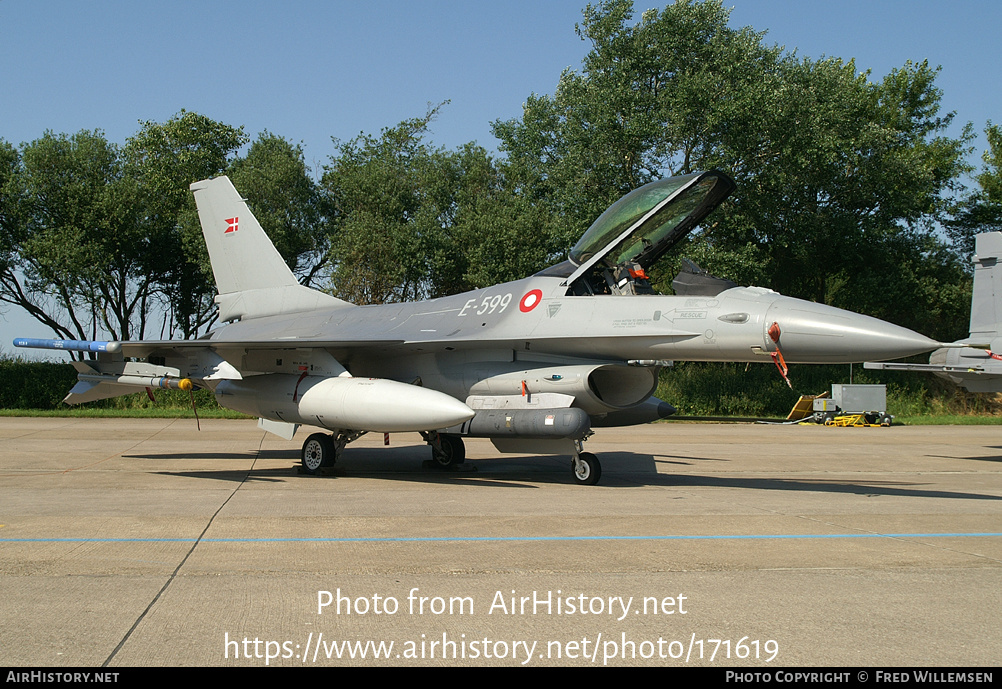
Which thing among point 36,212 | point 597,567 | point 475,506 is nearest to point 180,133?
point 36,212

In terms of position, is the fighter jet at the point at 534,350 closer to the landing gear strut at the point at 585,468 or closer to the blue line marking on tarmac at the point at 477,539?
the landing gear strut at the point at 585,468

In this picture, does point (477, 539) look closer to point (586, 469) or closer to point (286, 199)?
point (586, 469)

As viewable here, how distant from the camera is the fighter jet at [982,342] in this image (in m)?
15.7

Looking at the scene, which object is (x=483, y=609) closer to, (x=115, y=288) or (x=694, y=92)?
(x=694, y=92)

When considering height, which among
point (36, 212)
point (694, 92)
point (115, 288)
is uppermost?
point (694, 92)

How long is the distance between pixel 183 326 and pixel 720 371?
2687 cm

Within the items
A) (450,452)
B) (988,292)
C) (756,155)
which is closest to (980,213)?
(756,155)

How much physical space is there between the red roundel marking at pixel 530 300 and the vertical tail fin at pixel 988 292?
37.5 feet

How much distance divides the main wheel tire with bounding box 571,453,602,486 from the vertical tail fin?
11.0 metres

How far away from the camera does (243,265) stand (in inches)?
559

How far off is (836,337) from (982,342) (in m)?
10.6

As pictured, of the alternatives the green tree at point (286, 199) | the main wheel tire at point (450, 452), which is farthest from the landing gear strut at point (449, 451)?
the green tree at point (286, 199)

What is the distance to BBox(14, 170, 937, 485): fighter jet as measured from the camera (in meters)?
8.95

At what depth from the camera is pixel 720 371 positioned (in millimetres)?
31797
